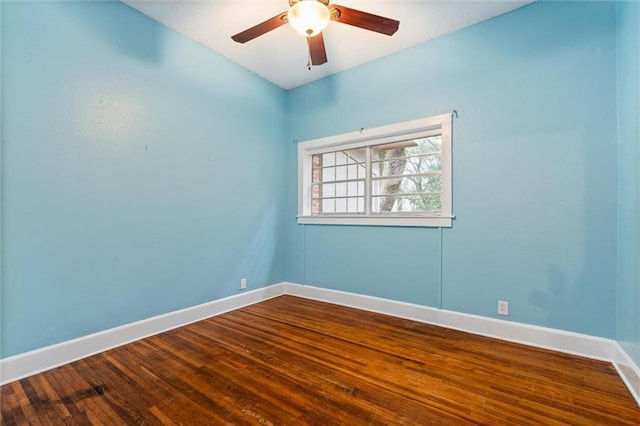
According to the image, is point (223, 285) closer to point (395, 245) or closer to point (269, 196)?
point (269, 196)

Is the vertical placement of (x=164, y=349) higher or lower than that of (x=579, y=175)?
lower

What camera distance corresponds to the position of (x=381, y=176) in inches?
132

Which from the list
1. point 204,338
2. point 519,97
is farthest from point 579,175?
point 204,338

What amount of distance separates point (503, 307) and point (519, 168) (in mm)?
1258

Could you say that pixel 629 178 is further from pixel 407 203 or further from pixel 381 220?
pixel 381 220

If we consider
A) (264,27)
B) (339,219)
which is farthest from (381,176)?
(264,27)

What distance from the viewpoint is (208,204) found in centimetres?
307

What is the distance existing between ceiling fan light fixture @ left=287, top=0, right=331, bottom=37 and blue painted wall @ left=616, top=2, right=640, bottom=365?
201cm

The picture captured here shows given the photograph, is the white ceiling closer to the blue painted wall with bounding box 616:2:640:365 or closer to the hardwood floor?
the blue painted wall with bounding box 616:2:640:365

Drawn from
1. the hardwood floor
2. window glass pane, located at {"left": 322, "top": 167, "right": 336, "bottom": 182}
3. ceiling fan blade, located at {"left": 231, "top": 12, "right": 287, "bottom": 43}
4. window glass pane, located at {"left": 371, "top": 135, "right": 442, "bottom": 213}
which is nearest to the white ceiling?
ceiling fan blade, located at {"left": 231, "top": 12, "right": 287, "bottom": 43}

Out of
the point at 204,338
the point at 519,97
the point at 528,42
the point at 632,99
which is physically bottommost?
the point at 204,338

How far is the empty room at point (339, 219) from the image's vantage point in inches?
69.8

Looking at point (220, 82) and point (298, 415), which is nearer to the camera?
point (298, 415)

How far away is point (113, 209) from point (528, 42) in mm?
3888
